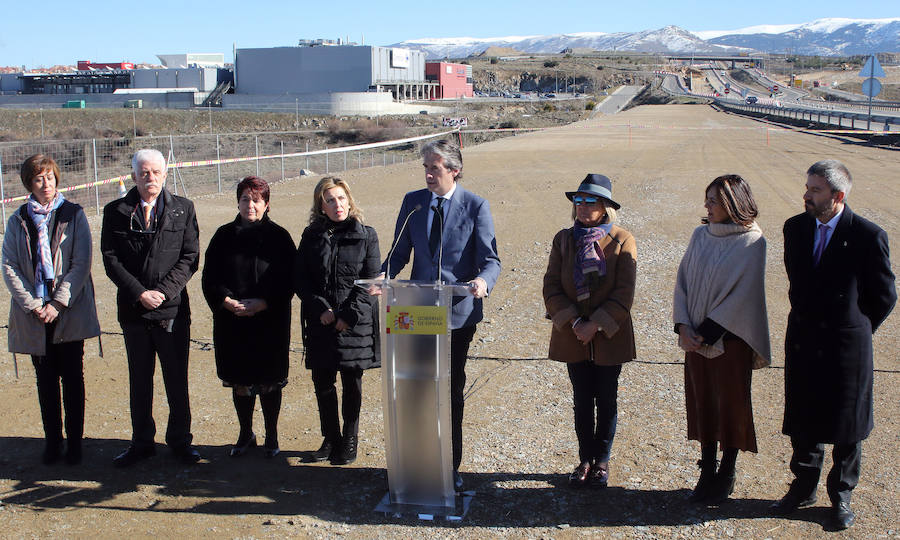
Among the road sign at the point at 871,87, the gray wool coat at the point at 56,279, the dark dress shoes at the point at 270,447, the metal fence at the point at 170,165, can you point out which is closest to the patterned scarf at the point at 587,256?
the dark dress shoes at the point at 270,447

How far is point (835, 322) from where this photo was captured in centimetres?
397

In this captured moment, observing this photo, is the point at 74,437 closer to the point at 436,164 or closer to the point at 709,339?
the point at 436,164

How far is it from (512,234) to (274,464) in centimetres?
855

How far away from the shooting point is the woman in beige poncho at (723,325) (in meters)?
4.14

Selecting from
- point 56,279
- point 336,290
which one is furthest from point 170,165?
point 336,290

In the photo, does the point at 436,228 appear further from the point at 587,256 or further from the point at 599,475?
the point at 599,475

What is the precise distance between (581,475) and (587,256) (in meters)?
1.26

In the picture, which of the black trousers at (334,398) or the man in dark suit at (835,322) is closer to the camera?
the man in dark suit at (835,322)

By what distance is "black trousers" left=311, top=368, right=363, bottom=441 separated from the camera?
4.74 metres

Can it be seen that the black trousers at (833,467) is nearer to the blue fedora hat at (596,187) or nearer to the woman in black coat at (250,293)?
the blue fedora hat at (596,187)

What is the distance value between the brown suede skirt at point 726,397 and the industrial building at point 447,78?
94.7 meters

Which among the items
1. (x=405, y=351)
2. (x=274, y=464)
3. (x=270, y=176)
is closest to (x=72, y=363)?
(x=274, y=464)

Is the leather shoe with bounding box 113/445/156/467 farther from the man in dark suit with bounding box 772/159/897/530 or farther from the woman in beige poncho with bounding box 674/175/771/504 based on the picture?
the man in dark suit with bounding box 772/159/897/530

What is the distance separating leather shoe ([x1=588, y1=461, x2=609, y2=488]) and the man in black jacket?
2.41 metres
